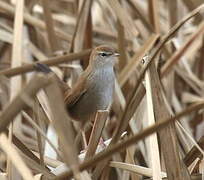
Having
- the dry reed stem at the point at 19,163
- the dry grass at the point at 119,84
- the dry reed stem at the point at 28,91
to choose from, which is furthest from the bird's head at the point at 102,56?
the dry reed stem at the point at 28,91

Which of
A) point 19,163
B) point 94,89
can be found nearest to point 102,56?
point 94,89

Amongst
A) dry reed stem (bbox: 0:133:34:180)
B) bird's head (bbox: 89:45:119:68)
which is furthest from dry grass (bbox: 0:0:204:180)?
bird's head (bbox: 89:45:119:68)

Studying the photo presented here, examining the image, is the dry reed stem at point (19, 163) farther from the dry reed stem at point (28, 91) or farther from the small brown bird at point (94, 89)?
the small brown bird at point (94, 89)

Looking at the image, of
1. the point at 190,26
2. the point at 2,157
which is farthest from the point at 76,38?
the point at 190,26

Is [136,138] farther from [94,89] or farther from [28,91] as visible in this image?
[94,89]

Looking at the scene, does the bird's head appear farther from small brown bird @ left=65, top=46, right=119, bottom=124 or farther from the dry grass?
the dry grass

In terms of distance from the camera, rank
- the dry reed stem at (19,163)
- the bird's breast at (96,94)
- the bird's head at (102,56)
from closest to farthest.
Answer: the dry reed stem at (19,163), the bird's breast at (96,94), the bird's head at (102,56)
